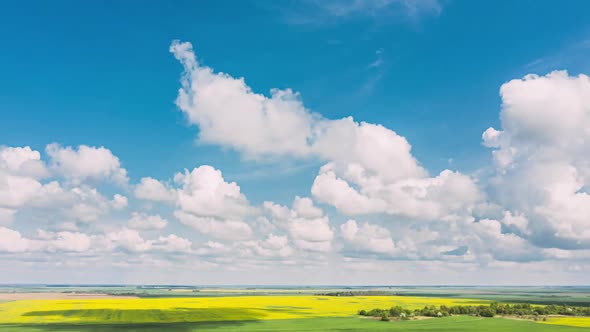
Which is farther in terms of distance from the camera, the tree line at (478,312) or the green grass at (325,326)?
the tree line at (478,312)

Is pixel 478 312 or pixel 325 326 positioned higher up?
pixel 478 312

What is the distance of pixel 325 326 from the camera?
4198 inches

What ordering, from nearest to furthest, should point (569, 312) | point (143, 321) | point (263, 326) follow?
point (263, 326) < point (143, 321) < point (569, 312)

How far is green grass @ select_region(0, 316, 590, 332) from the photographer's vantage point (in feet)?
326

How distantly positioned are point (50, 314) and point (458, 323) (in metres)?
111

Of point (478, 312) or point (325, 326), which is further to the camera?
point (478, 312)

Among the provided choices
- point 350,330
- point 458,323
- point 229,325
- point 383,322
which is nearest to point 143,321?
point 229,325

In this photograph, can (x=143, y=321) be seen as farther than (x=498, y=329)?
Yes

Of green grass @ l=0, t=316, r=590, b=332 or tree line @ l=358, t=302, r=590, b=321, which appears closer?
green grass @ l=0, t=316, r=590, b=332

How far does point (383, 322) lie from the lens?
4688 inches

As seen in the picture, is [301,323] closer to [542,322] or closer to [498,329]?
[498,329]

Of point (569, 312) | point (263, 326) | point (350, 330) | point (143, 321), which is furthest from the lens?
point (569, 312)

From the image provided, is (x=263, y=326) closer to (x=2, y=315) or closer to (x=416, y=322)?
(x=416, y=322)

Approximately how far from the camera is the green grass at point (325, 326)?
9938cm
